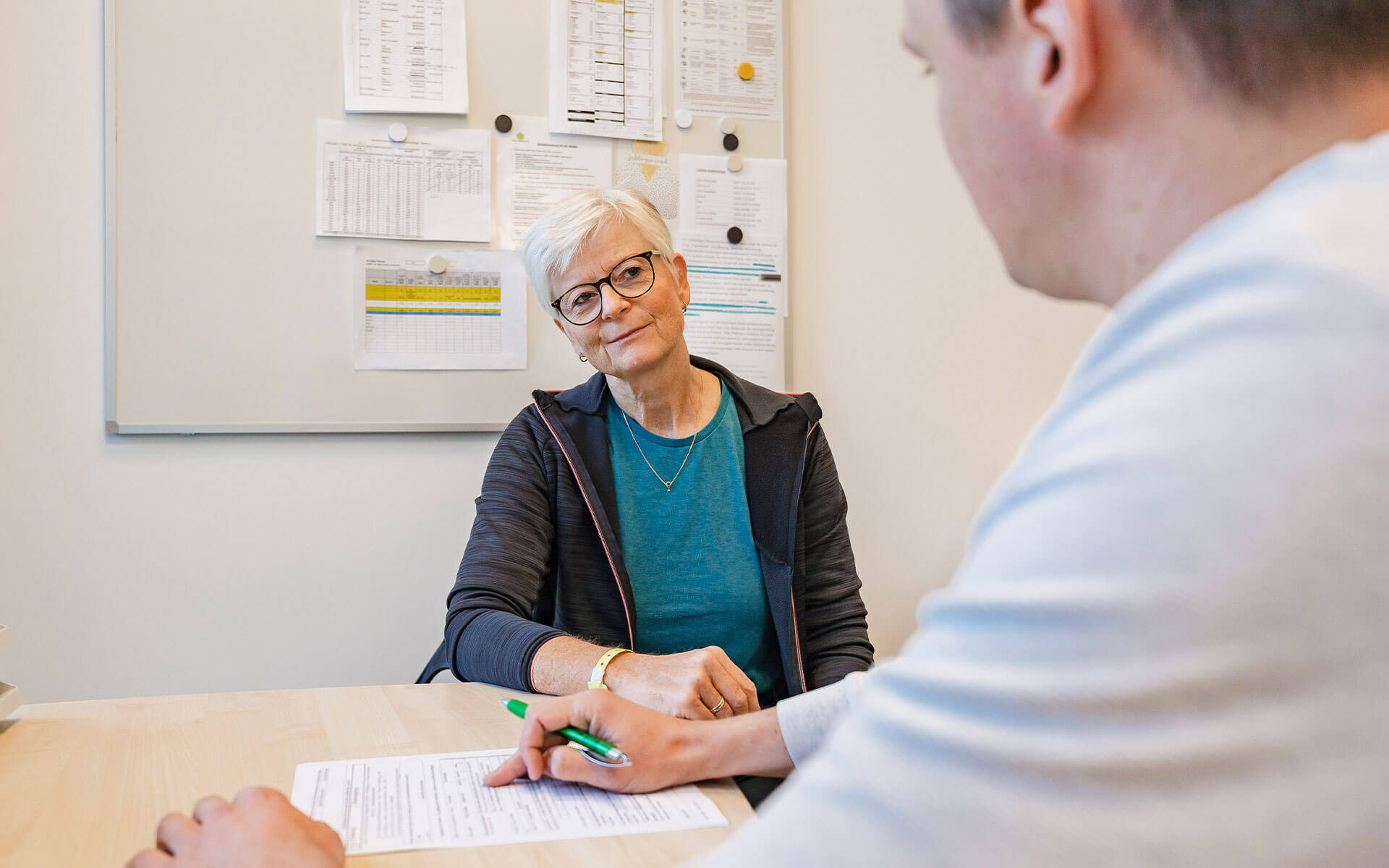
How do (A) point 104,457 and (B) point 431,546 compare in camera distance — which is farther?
(B) point 431,546

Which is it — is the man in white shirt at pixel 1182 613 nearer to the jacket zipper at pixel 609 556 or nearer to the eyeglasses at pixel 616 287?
the jacket zipper at pixel 609 556

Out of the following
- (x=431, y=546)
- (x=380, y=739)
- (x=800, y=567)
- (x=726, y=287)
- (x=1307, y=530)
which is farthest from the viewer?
(x=726, y=287)

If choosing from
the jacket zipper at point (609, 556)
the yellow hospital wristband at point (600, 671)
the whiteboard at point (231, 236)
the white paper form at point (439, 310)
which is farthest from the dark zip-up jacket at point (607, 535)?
the whiteboard at point (231, 236)

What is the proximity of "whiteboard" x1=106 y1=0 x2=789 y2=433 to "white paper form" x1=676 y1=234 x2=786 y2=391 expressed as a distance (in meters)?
0.55

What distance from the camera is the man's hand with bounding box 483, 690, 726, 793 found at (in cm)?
82

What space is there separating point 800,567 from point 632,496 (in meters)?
0.31

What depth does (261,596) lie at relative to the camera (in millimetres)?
1914

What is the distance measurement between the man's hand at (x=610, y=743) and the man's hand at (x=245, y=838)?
0.20 m

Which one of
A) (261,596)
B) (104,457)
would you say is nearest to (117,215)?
(104,457)

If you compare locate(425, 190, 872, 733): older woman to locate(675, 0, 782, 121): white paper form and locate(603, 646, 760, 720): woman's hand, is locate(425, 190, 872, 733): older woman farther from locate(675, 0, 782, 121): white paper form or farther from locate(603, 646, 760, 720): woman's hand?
locate(675, 0, 782, 121): white paper form

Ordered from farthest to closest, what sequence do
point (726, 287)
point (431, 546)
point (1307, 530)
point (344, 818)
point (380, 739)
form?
point (726, 287) → point (431, 546) → point (380, 739) → point (344, 818) → point (1307, 530)

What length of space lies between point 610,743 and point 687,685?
22 centimetres

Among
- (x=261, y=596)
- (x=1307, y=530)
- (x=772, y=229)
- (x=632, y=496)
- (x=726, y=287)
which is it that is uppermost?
(x=772, y=229)

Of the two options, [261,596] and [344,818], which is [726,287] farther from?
[344,818]
